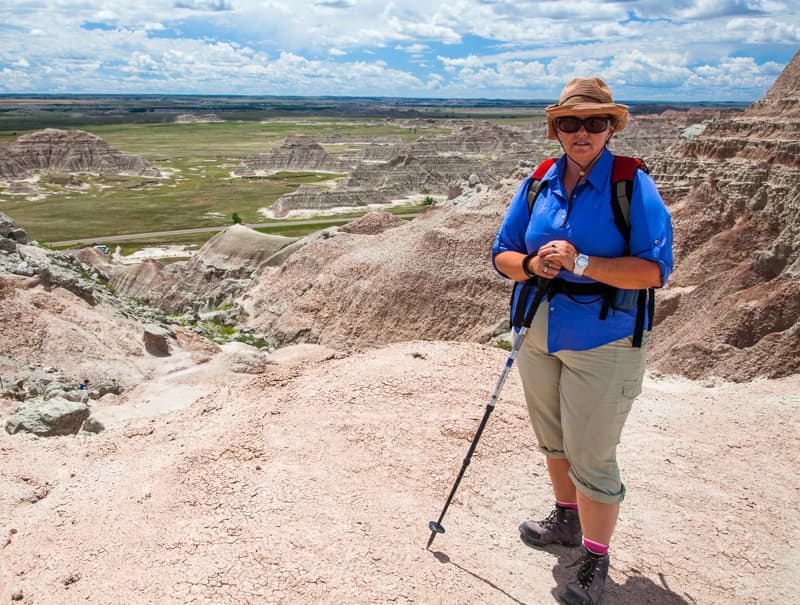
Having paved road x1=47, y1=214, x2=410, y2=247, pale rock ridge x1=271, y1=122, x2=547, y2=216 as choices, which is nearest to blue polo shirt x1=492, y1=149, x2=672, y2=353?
paved road x1=47, y1=214, x2=410, y2=247

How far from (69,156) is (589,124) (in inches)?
4271

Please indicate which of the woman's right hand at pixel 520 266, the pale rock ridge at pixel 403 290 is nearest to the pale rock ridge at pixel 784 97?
the pale rock ridge at pixel 403 290

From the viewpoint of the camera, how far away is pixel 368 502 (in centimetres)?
559

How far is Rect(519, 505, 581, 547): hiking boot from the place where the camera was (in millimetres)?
5277

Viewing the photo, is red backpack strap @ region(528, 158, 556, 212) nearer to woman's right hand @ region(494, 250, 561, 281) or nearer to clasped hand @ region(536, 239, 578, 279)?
woman's right hand @ region(494, 250, 561, 281)

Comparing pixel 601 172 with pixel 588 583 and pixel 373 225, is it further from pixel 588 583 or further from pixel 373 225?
pixel 373 225

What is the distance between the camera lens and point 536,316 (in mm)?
4500

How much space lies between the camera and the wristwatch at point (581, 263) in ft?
13.5

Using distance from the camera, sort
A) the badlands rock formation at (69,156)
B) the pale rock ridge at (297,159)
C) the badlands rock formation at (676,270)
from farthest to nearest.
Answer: the pale rock ridge at (297,159) < the badlands rock formation at (69,156) < the badlands rock formation at (676,270)

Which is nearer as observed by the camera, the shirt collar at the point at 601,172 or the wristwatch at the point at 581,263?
the wristwatch at the point at 581,263

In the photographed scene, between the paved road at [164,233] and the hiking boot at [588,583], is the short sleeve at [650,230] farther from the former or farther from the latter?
the paved road at [164,233]

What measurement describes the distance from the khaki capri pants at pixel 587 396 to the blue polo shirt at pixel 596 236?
101 mm

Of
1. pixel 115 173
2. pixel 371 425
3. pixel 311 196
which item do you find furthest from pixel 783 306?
pixel 115 173

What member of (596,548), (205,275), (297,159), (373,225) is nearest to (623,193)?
(596,548)
